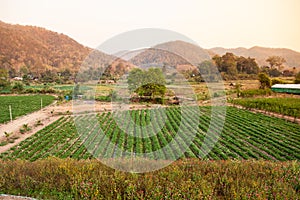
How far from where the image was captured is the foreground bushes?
14.8ft

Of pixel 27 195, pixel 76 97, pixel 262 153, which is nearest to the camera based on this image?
pixel 27 195

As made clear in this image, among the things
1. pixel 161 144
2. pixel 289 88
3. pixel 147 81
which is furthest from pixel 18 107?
pixel 289 88

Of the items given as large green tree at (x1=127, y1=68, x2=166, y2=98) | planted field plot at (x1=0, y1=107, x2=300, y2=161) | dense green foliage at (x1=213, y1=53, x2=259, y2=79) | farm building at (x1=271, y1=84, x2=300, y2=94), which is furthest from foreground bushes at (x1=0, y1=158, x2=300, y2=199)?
dense green foliage at (x1=213, y1=53, x2=259, y2=79)

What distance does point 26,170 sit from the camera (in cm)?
577

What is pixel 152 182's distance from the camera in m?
4.94

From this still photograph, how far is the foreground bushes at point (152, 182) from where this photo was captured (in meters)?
4.50

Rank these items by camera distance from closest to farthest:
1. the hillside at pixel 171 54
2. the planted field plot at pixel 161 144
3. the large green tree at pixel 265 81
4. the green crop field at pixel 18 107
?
the hillside at pixel 171 54 < the planted field plot at pixel 161 144 < the green crop field at pixel 18 107 < the large green tree at pixel 265 81

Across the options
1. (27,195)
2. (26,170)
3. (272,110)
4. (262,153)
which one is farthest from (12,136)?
(272,110)

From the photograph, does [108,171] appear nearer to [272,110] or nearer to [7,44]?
[272,110]

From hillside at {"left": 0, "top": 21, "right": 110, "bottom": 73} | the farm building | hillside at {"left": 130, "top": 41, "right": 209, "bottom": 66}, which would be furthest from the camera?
hillside at {"left": 0, "top": 21, "right": 110, "bottom": 73}

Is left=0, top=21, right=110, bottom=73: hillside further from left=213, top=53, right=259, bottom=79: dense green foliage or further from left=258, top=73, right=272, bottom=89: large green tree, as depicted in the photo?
left=258, top=73, right=272, bottom=89: large green tree

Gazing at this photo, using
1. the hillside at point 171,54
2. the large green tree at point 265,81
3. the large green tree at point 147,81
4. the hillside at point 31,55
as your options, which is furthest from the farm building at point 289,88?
the hillside at point 31,55

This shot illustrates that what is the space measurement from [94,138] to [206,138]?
300 inches

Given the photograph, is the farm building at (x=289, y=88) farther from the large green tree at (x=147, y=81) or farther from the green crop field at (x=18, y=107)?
the green crop field at (x=18, y=107)
